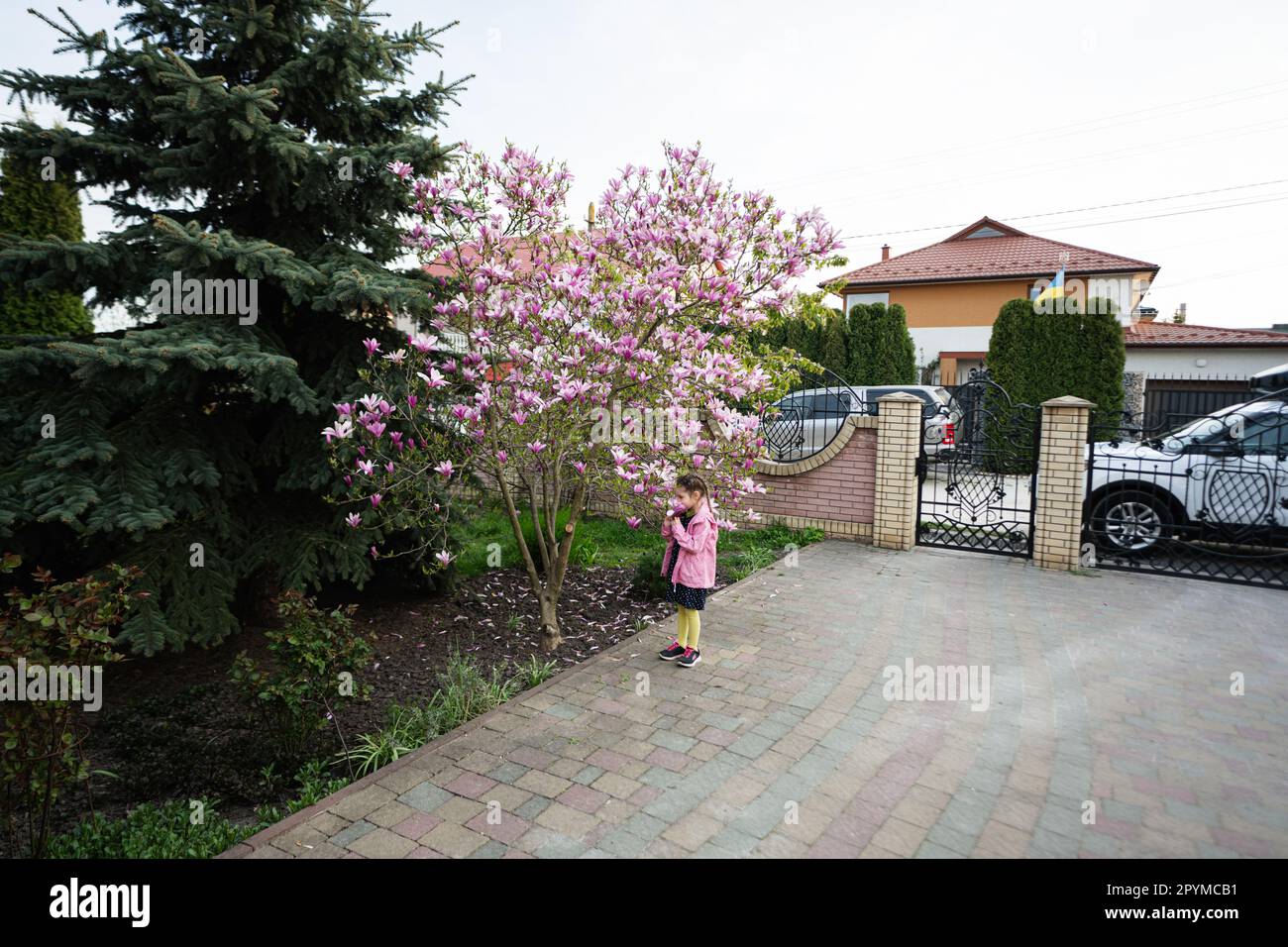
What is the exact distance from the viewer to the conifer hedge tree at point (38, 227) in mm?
5891

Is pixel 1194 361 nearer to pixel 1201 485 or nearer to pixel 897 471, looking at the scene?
pixel 1201 485

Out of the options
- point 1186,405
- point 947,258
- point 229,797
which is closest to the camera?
point 229,797

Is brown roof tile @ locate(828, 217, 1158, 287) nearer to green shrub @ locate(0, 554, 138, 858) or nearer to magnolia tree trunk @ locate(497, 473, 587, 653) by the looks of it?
magnolia tree trunk @ locate(497, 473, 587, 653)

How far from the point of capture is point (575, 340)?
4855 millimetres

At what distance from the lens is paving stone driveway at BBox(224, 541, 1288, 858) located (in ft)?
9.95

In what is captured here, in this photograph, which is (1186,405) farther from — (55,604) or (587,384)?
(55,604)

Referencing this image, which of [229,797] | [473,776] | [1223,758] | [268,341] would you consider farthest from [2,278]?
[1223,758]

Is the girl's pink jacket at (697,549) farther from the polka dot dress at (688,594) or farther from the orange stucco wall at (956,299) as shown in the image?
the orange stucco wall at (956,299)

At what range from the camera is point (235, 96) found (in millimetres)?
4395

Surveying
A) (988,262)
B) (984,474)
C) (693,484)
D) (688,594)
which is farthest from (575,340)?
(988,262)

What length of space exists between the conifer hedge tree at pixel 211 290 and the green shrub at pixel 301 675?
0.80m

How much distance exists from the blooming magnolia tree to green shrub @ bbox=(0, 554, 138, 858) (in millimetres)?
1679

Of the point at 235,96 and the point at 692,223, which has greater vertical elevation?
the point at 235,96

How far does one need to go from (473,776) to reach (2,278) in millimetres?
4224
